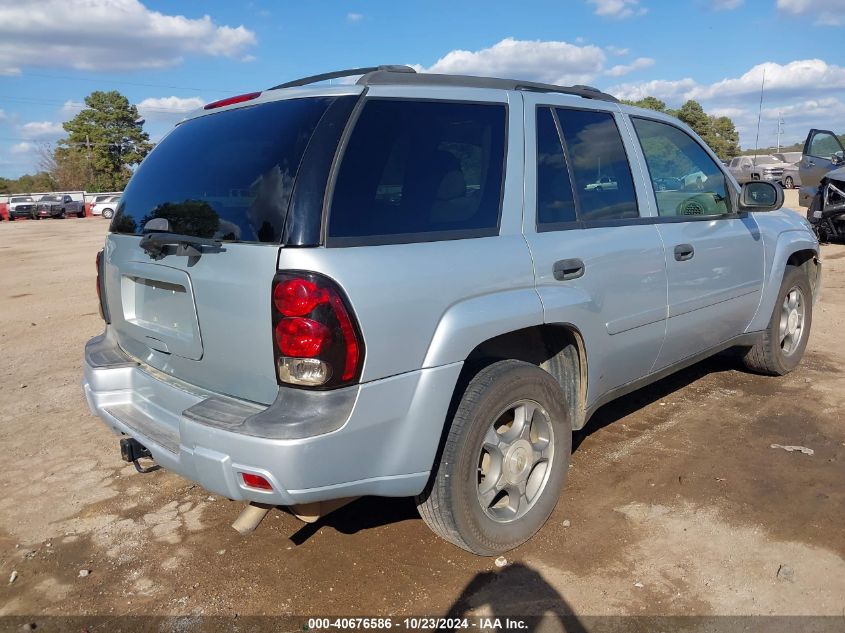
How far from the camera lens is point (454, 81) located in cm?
289

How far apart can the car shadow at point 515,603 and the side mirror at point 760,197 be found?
2.73 meters

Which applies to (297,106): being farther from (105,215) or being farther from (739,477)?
(105,215)

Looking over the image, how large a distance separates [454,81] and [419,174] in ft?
1.79

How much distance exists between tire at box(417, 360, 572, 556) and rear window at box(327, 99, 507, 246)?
2.15 feet

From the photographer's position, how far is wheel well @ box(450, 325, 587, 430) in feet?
10.00

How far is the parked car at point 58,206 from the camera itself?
39781mm

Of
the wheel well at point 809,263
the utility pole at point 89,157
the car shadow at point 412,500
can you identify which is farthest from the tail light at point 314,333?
the utility pole at point 89,157

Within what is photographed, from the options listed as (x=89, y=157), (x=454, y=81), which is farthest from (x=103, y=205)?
(x=454, y=81)

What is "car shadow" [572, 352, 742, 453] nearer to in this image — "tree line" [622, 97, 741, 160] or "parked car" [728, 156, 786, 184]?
"parked car" [728, 156, 786, 184]

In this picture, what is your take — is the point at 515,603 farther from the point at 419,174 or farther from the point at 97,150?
the point at 97,150

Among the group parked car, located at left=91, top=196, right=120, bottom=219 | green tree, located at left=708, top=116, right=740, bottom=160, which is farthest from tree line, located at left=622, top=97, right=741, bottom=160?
parked car, located at left=91, top=196, right=120, bottom=219

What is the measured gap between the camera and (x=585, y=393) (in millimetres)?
3285

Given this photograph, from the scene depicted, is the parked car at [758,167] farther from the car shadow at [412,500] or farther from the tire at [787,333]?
the car shadow at [412,500]

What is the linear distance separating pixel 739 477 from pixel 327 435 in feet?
8.15
